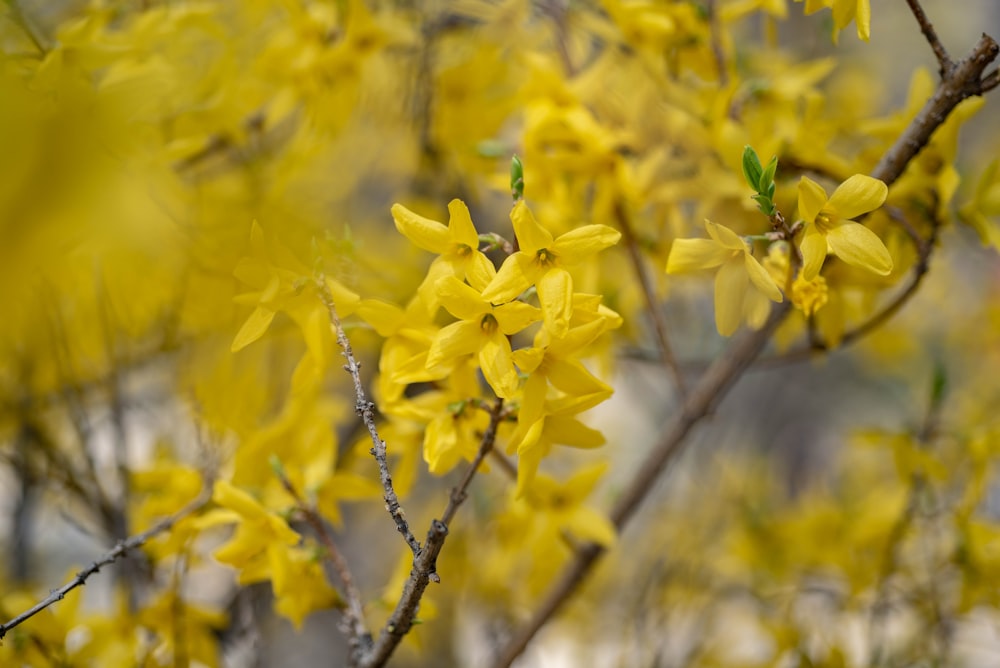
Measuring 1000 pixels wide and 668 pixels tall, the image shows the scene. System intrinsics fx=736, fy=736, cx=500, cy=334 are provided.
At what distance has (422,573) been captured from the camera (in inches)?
29.9

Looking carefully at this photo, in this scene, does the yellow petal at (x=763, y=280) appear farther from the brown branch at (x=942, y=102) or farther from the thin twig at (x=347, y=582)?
the thin twig at (x=347, y=582)

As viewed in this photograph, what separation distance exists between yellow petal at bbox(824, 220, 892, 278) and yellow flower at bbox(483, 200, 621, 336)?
0.26m

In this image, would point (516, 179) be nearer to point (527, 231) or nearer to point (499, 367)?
point (527, 231)

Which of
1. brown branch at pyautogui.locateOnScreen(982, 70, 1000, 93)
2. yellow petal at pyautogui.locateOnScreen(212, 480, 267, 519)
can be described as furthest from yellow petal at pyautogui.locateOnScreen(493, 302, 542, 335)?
brown branch at pyautogui.locateOnScreen(982, 70, 1000, 93)

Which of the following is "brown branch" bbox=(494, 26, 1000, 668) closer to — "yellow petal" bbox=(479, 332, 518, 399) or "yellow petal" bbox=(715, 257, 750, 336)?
"yellow petal" bbox=(715, 257, 750, 336)

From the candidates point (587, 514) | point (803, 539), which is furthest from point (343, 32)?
point (803, 539)

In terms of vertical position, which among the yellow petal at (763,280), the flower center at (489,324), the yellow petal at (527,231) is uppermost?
the yellow petal at (527,231)

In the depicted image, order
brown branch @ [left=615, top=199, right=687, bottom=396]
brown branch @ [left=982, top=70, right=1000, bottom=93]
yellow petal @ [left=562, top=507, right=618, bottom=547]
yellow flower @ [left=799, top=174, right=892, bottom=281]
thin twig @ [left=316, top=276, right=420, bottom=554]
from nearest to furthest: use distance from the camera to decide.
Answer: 1. thin twig @ [left=316, top=276, right=420, bottom=554]
2. yellow flower @ [left=799, top=174, right=892, bottom=281]
3. brown branch @ [left=982, top=70, right=1000, bottom=93]
4. yellow petal @ [left=562, top=507, right=618, bottom=547]
5. brown branch @ [left=615, top=199, right=687, bottom=396]

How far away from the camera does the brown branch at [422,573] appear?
0.76 m

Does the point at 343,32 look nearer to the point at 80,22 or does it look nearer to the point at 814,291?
the point at 80,22

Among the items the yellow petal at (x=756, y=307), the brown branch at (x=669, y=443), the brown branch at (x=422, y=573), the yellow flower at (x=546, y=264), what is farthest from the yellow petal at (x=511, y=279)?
the brown branch at (x=669, y=443)

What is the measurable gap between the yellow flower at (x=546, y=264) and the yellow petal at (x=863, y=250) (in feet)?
0.85

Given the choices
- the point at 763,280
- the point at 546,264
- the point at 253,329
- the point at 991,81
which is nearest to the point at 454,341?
the point at 546,264

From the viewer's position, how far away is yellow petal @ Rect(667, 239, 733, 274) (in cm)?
89
